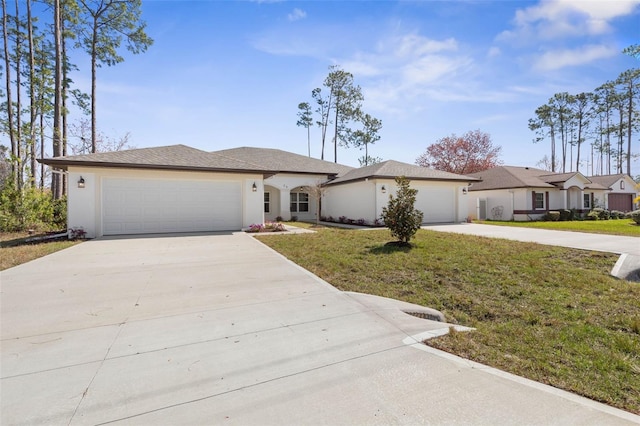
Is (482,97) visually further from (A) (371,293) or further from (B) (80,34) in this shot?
(B) (80,34)

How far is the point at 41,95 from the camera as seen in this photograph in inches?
695

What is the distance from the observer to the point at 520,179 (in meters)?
22.1

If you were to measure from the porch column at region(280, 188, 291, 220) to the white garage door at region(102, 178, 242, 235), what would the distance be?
6.90m

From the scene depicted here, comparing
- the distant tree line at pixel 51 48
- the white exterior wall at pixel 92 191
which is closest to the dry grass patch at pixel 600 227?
the white exterior wall at pixel 92 191

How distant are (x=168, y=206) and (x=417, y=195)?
43.8ft

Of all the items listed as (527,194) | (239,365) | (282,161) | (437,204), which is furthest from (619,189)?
(239,365)

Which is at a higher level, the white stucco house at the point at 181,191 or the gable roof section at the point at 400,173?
the gable roof section at the point at 400,173

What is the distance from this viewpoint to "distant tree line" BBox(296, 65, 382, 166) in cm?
3228

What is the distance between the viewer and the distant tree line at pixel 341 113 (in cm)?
3228

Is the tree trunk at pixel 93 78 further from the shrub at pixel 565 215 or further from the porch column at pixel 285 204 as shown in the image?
the shrub at pixel 565 215

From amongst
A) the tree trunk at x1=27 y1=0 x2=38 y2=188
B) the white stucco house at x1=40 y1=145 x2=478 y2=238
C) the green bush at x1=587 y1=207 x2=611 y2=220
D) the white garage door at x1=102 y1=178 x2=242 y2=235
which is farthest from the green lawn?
the tree trunk at x1=27 y1=0 x2=38 y2=188

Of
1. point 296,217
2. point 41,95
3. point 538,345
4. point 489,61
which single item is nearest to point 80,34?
point 41,95

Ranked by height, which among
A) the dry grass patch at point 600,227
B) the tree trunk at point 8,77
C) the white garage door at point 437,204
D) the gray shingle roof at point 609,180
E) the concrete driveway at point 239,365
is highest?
the tree trunk at point 8,77

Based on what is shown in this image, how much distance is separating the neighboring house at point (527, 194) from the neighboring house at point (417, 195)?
6.46 m
